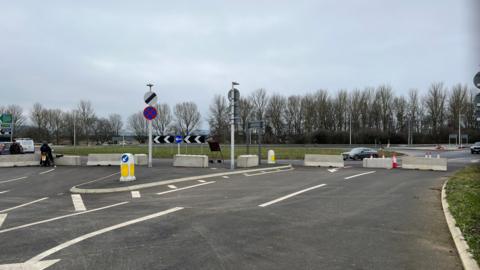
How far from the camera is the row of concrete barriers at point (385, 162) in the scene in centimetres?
2034

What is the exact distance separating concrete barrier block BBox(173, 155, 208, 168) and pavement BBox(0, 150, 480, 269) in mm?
6566

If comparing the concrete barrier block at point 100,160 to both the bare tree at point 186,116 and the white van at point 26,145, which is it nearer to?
the white van at point 26,145

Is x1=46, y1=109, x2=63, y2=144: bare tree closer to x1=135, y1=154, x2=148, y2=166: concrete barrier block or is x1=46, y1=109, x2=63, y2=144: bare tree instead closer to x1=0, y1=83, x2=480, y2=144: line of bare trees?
x1=0, y1=83, x2=480, y2=144: line of bare trees

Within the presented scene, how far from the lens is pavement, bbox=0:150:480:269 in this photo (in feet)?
15.1

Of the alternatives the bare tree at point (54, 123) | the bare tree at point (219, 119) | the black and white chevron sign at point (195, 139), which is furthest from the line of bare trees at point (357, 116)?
the black and white chevron sign at point (195, 139)

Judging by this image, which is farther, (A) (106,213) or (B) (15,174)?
(B) (15,174)

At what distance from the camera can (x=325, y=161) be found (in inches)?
854

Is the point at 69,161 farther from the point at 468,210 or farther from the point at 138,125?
the point at 138,125

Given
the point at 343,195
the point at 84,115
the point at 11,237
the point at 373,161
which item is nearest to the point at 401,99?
the point at 373,161

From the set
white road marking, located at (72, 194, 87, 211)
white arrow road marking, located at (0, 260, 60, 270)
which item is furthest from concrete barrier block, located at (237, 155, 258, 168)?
white arrow road marking, located at (0, 260, 60, 270)

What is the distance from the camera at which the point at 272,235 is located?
582 centimetres

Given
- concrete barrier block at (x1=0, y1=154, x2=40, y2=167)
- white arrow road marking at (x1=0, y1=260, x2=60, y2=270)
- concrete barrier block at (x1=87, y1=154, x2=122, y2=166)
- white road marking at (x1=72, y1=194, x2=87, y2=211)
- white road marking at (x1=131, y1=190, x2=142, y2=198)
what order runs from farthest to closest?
concrete barrier block at (x1=0, y1=154, x2=40, y2=167) < concrete barrier block at (x1=87, y1=154, x2=122, y2=166) < white road marking at (x1=131, y1=190, x2=142, y2=198) < white road marking at (x1=72, y1=194, x2=87, y2=211) < white arrow road marking at (x1=0, y1=260, x2=60, y2=270)

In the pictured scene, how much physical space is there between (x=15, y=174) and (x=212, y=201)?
12.0 metres

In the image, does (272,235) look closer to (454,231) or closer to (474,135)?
(454,231)
